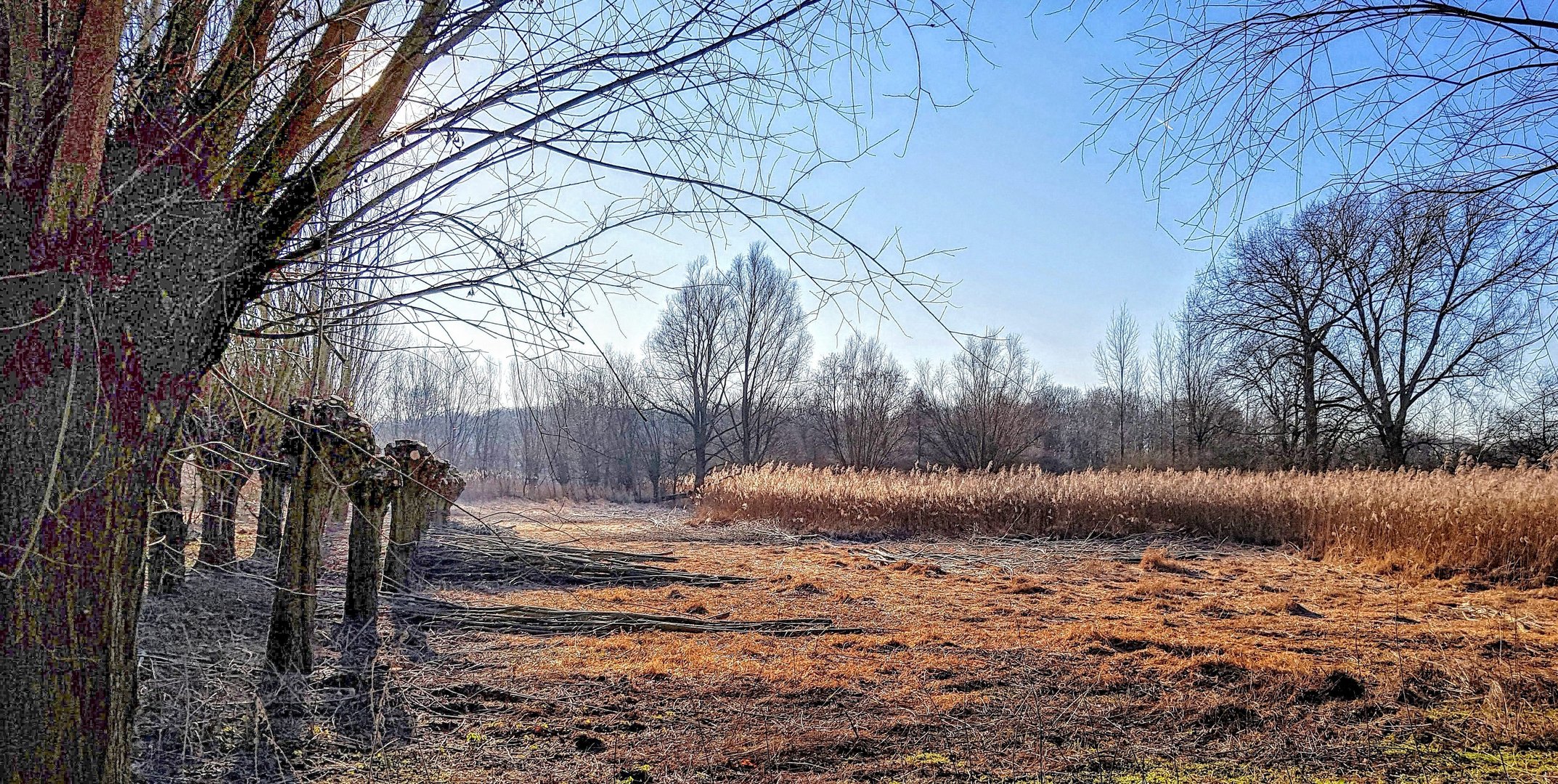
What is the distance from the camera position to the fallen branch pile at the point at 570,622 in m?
4.27

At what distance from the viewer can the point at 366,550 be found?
4.15 m

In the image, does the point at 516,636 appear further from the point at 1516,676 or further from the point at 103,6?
the point at 1516,676

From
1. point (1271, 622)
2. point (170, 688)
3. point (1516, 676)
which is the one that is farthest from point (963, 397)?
point (170, 688)

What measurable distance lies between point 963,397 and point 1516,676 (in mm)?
23834

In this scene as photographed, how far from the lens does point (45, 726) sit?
1344 millimetres

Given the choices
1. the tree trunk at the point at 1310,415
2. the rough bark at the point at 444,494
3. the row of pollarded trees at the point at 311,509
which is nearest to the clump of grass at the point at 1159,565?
the rough bark at the point at 444,494

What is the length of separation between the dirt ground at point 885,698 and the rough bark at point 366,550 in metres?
0.18

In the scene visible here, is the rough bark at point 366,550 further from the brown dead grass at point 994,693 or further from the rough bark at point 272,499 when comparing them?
the brown dead grass at point 994,693

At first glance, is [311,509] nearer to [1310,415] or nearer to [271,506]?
[271,506]

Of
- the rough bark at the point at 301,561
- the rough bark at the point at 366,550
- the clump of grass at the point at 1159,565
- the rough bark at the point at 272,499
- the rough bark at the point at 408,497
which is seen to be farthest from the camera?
the clump of grass at the point at 1159,565

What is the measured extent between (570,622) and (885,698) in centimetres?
205

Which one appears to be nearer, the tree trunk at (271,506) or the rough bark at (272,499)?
the rough bark at (272,499)

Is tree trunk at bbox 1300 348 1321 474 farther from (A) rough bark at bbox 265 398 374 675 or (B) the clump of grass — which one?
(A) rough bark at bbox 265 398 374 675

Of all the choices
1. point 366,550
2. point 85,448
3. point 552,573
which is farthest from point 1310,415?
point 85,448
